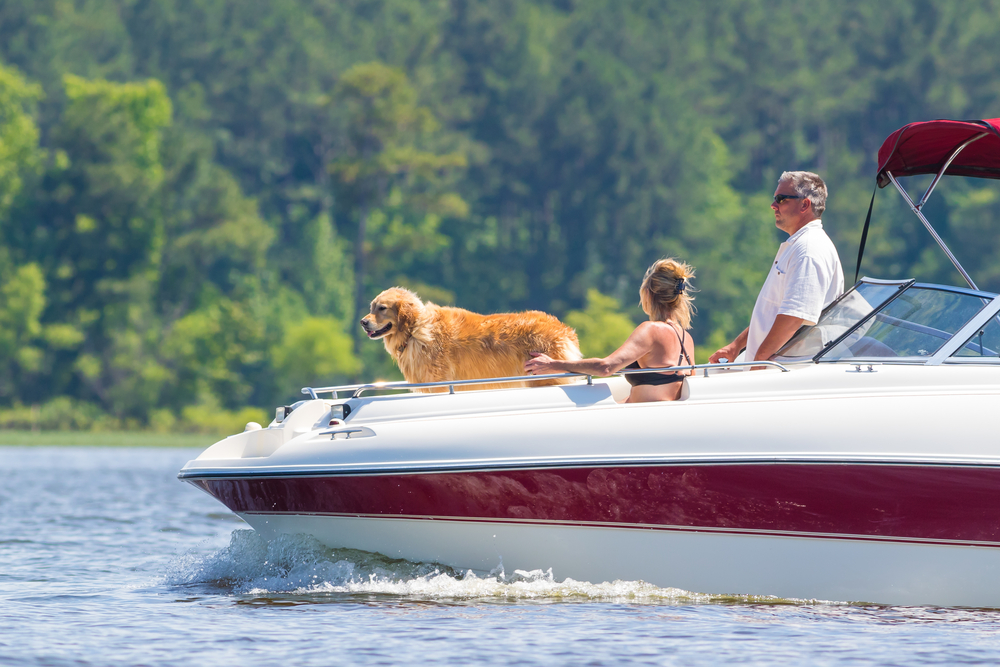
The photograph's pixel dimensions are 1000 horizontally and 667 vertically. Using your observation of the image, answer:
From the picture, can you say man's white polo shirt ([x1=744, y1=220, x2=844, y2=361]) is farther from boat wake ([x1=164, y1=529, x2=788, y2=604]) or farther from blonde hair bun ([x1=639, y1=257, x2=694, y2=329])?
boat wake ([x1=164, y1=529, x2=788, y2=604])

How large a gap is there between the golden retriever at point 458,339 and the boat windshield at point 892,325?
188cm

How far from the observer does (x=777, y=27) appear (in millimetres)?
52906

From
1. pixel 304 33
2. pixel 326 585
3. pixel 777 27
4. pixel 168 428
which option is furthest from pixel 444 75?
pixel 326 585

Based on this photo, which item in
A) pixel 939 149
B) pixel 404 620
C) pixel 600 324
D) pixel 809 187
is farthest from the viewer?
pixel 600 324

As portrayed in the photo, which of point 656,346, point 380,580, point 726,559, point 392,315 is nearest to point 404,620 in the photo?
point 380,580

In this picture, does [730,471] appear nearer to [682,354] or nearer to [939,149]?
[682,354]

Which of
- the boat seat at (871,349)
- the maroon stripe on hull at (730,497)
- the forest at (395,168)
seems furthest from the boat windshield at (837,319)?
the forest at (395,168)

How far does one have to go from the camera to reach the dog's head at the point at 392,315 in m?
9.41

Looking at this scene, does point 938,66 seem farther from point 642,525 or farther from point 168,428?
point 642,525

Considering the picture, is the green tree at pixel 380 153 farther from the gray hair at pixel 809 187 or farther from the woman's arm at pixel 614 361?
the woman's arm at pixel 614 361

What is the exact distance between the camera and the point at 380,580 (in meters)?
7.51

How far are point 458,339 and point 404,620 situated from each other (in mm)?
2720

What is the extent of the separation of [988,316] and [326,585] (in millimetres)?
3809

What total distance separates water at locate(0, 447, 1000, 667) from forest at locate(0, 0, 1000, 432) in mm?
33511
